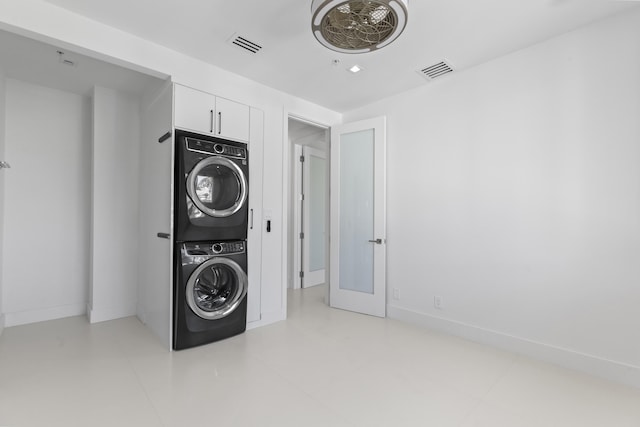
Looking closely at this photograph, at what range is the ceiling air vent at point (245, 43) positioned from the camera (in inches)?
97.1

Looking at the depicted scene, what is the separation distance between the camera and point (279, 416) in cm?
172

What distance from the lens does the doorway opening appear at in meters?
4.88

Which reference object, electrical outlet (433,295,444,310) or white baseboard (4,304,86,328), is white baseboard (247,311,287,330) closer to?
electrical outlet (433,295,444,310)

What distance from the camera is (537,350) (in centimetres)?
250

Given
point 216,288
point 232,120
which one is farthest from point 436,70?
point 216,288

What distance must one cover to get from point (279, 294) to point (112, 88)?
2951 mm

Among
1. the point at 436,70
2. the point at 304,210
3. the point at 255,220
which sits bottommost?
the point at 255,220

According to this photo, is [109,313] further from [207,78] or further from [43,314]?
[207,78]

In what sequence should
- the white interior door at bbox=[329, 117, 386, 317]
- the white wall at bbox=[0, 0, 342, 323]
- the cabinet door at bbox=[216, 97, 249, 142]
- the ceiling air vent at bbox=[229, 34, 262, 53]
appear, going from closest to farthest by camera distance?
the white wall at bbox=[0, 0, 342, 323]
the ceiling air vent at bbox=[229, 34, 262, 53]
the cabinet door at bbox=[216, 97, 249, 142]
the white interior door at bbox=[329, 117, 386, 317]

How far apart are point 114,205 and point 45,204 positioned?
0.66 metres

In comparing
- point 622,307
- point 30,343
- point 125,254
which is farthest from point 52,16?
point 622,307

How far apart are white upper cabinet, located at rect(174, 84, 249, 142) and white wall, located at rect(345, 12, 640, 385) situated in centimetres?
184

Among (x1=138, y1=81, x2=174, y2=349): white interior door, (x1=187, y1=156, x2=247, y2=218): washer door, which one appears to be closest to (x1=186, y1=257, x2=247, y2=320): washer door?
(x1=138, y1=81, x2=174, y2=349): white interior door

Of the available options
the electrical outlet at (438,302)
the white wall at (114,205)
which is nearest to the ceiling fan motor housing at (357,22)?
the electrical outlet at (438,302)
